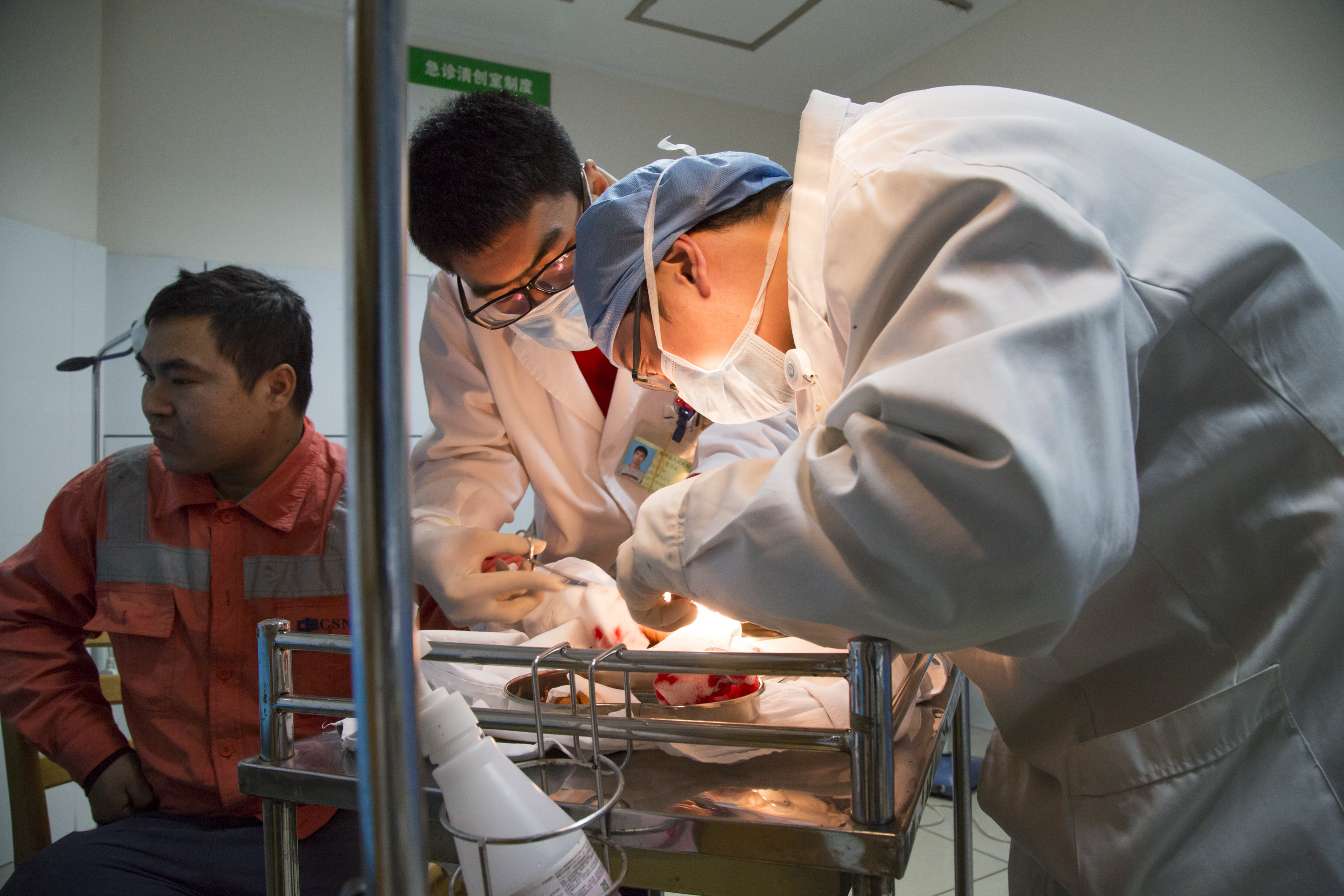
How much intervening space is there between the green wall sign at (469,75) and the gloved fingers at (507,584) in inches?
128

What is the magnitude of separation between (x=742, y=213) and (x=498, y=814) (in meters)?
0.80

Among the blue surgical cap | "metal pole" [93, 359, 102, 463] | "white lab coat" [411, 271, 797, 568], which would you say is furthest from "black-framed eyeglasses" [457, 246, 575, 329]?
"metal pole" [93, 359, 102, 463]

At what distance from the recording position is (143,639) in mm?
1716

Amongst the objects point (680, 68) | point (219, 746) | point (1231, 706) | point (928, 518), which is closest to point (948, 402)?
point (928, 518)

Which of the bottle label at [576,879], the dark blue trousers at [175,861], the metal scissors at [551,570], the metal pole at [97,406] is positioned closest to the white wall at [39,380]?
the metal pole at [97,406]

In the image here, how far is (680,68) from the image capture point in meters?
4.56

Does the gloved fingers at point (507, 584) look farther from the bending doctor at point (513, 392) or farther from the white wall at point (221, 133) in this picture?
the white wall at point (221, 133)

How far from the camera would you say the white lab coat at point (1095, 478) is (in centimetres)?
58

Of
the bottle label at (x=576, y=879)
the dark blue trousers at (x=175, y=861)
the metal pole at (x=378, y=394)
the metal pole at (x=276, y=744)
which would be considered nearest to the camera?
the metal pole at (x=378, y=394)

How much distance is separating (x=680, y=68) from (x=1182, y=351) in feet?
14.5

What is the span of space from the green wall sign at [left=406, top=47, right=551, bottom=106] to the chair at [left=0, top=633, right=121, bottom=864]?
10.9 feet

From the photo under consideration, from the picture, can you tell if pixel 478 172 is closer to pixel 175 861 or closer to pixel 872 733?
pixel 872 733

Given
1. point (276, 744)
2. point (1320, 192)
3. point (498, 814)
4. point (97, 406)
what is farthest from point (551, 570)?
point (1320, 192)

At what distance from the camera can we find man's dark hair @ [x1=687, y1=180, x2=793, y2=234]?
1065 millimetres
